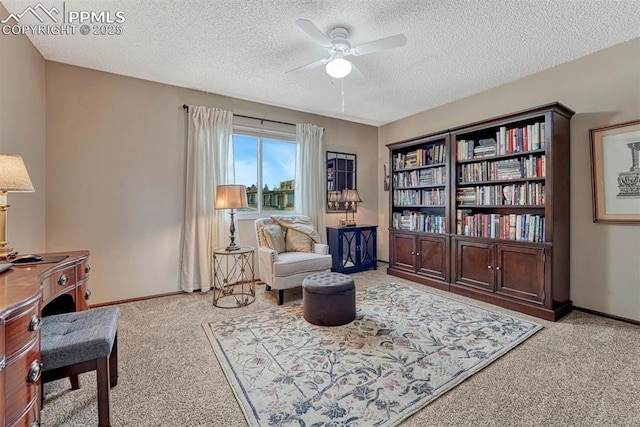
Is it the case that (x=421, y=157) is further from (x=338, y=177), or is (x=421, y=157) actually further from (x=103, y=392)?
(x=103, y=392)

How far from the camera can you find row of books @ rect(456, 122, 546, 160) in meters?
2.95

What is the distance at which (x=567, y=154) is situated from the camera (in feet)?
9.86

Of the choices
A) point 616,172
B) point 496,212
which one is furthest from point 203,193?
point 616,172

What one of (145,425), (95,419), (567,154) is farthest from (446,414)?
(567,154)

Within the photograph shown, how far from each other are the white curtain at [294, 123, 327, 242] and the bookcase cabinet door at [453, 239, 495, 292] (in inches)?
80.9

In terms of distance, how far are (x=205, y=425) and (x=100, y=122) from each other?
10.8ft

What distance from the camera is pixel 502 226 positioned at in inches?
128

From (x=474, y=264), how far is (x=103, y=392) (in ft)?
11.9

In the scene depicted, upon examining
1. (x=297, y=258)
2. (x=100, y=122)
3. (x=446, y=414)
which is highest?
(x=100, y=122)

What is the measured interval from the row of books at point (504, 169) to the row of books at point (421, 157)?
347 millimetres

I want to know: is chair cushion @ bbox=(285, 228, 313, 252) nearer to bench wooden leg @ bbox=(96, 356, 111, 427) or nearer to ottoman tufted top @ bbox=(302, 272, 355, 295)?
ottoman tufted top @ bbox=(302, 272, 355, 295)

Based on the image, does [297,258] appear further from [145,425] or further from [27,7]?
[27,7]

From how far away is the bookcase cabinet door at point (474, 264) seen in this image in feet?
10.9

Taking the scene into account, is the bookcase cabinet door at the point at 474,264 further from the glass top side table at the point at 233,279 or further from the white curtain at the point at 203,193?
the white curtain at the point at 203,193
